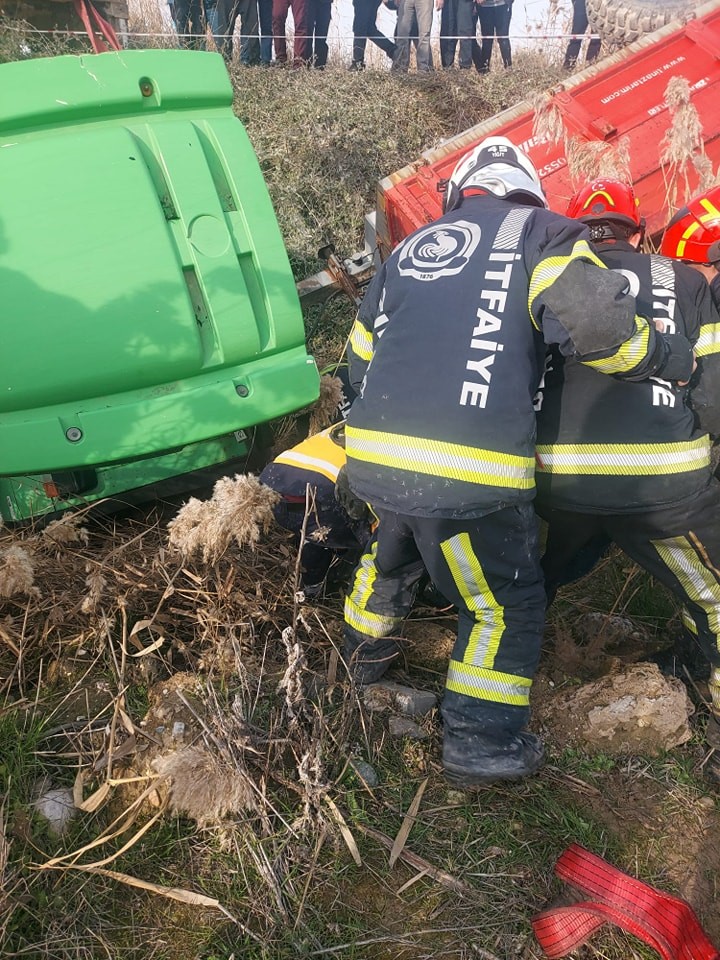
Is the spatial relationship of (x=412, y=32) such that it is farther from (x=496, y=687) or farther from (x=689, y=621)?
(x=496, y=687)

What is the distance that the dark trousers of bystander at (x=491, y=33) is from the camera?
7133mm

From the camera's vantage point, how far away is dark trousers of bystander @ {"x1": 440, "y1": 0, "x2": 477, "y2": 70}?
23.2 ft

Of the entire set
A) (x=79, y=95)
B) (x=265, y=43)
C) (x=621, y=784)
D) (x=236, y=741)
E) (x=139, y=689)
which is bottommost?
(x=621, y=784)

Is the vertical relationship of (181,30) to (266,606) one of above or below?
above

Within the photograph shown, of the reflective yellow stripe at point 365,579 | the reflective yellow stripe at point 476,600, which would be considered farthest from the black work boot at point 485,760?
the reflective yellow stripe at point 365,579

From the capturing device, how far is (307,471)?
2887 millimetres

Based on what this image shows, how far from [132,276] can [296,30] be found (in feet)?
17.4

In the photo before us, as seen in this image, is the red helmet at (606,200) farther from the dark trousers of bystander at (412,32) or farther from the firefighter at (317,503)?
the dark trousers of bystander at (412,32)

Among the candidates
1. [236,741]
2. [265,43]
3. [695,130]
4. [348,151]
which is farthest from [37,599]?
[265,43]

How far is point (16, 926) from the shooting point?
194 centimetres

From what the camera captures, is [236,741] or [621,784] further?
[621,784]

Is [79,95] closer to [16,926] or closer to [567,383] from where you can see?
[567,383]

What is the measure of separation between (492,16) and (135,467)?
6369mm

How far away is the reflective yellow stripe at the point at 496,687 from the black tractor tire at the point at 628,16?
675 cm
